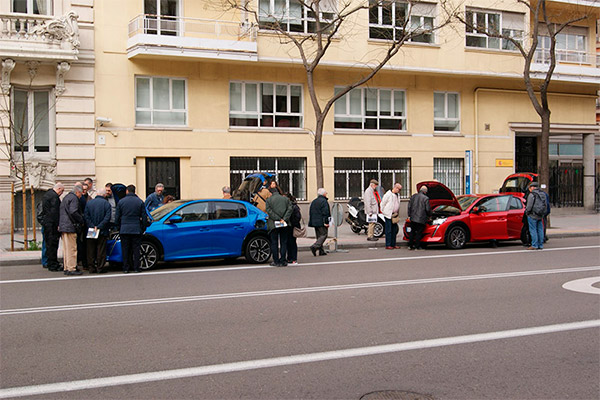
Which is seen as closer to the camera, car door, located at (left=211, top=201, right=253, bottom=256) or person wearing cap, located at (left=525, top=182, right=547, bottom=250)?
car door, located at (left=211, top=201, right=253, bottom=256)

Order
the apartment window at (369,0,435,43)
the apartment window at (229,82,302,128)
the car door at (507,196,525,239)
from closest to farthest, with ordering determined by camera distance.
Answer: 1. the car door at (507,196,525,239)
2. the apartment window at (229,82,302,128)
3. the apartment window at (369,0,435,43)

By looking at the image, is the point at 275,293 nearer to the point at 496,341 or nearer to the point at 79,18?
the point at 496,341

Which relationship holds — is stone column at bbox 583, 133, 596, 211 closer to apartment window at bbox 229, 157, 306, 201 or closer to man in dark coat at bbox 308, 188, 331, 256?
apartment window at bbox 229, 157, 306, 201

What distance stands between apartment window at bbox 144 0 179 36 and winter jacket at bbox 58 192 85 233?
Result: 10082 mm

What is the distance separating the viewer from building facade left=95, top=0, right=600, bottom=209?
21172mm

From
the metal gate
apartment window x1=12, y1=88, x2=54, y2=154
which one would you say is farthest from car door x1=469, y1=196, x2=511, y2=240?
apartment window x1=12, y1=88, x2=54, y2=154

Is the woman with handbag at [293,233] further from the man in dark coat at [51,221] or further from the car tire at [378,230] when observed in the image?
the car tire at [378,230]

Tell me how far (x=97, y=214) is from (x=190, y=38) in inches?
396

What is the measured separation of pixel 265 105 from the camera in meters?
23.5

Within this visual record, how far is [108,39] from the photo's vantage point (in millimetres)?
21000

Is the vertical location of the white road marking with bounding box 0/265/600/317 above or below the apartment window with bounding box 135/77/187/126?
below

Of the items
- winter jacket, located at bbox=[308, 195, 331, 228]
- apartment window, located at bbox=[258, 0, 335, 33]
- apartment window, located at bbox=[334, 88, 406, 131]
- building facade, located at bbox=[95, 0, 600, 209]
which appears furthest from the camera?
apartment window, located at bbox=[334, 88, 406, 131]

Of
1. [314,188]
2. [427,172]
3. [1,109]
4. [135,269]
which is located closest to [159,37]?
[1,109]

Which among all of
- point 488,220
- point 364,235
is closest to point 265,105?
point 364,235
